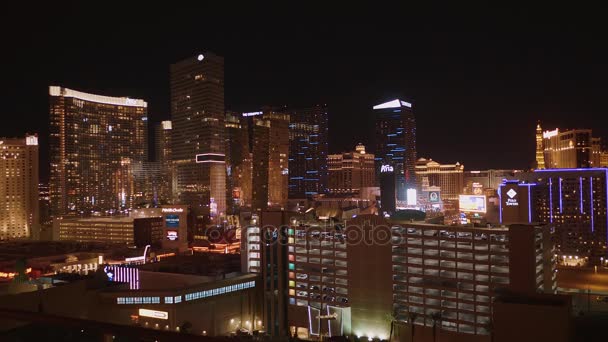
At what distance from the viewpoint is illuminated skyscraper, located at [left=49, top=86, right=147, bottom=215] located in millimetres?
96812

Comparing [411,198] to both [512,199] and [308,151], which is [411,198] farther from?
[308,151]

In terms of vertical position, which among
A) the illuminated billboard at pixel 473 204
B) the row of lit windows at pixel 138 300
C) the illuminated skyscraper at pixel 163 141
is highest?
the illuminated skyscraper at pixel 163 141

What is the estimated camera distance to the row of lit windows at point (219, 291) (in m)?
31.8

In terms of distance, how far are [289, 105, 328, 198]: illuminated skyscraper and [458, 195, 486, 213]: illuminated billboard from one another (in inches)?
1867

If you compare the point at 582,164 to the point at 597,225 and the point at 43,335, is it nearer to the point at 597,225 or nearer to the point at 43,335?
the point at 597,225

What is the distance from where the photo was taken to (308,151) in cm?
11612

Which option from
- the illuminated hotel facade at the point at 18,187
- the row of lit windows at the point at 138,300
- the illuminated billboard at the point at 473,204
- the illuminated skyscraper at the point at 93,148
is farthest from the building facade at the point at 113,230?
the illuminated billboard at the point at 473,204

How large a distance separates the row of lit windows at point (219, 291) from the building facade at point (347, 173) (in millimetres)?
88008

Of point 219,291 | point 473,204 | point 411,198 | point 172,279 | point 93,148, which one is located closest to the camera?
point 219,291

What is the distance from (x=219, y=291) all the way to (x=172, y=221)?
36102 mm

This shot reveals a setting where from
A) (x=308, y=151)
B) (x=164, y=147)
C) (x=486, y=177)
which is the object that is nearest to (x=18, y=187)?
(x=164, y=147)

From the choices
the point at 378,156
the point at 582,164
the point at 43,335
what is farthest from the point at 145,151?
the point at 43,335

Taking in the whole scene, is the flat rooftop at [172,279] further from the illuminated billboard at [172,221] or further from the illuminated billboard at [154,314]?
the illuminated billboard at [172,221]

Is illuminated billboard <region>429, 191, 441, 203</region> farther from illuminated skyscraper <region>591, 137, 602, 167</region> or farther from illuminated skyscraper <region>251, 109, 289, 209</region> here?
illuminated skyscraper <region>251, 109, 289, 209</region>
